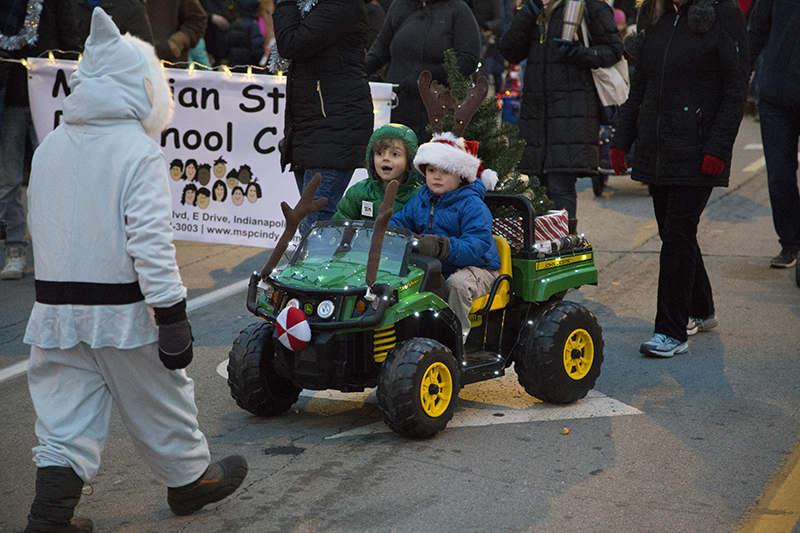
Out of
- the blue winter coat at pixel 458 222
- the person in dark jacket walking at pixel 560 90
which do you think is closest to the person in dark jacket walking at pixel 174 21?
the person in dark jacket walking at pixel 560 90

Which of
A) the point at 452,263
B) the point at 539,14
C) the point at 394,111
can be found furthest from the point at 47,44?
the point at 452,263

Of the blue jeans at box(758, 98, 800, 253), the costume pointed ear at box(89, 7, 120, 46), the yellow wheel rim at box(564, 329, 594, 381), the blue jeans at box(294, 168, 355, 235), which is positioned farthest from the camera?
the blue jeans at box(758, 98, 800, 253)

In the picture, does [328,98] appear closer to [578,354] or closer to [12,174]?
[578,354]

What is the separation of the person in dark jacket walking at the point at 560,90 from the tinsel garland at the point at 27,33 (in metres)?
3.74

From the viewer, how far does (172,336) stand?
3490 millimetres

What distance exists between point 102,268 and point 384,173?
2.20m

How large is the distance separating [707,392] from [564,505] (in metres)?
1.77

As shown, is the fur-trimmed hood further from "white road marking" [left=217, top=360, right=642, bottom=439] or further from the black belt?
the black belt

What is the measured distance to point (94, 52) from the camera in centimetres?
360

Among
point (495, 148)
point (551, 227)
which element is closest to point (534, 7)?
point (495, 148)

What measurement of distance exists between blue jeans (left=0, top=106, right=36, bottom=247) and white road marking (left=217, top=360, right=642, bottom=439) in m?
3.82

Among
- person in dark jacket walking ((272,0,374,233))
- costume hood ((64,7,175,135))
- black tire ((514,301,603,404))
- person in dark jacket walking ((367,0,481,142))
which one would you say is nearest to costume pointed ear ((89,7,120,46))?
costume hood ((64,7,175,135))

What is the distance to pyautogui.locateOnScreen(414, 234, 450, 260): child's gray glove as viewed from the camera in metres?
4.75

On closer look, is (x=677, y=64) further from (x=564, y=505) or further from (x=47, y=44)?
(x=47, y=44)
